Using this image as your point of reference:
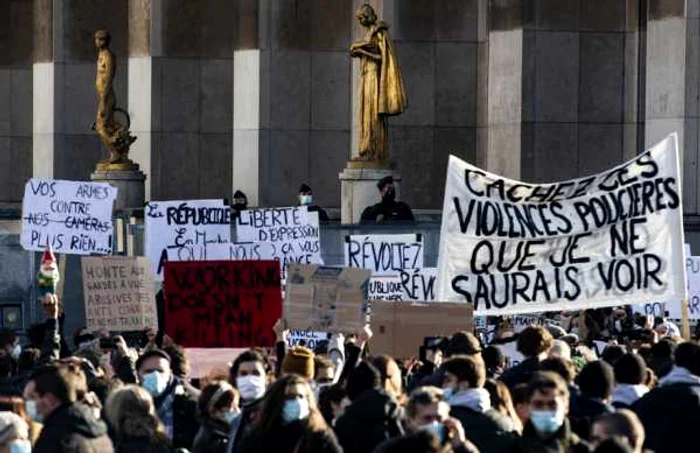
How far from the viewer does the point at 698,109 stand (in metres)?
33.2

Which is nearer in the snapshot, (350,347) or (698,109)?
(350,347)

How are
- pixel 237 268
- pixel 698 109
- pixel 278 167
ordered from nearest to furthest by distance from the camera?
pixel 237 268 < pixel 698 109 < pixel 278 167

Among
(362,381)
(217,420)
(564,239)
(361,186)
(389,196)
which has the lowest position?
(217,420)

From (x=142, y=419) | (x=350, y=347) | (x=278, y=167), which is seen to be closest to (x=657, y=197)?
(x=350, y=347)

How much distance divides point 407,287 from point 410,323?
18.3 ft

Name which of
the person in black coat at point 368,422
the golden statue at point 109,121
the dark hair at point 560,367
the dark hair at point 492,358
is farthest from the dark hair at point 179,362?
the golden statue at point 109,121

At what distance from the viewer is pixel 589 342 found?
72.8 feet

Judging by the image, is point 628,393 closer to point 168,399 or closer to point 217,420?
point 217,420

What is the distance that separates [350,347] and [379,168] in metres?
16.7

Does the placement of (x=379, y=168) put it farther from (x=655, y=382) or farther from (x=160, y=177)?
(x=655, y=382)

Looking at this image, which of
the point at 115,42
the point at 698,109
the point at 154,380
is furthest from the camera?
the point at 115,42

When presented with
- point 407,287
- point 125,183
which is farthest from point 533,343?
point 125,183

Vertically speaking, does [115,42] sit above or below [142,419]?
above

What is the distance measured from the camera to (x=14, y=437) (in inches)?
473
